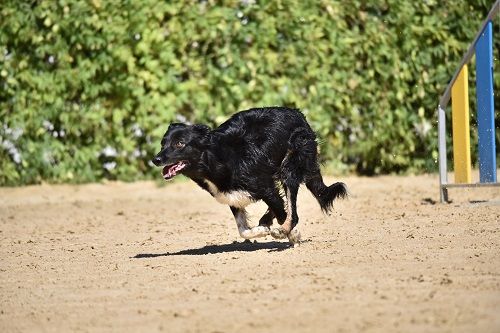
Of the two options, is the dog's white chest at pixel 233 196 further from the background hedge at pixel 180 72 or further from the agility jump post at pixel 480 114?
the background hedge at pixel 180 72

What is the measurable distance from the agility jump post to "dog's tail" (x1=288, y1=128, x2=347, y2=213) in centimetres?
195

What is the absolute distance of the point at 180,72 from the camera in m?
12.8

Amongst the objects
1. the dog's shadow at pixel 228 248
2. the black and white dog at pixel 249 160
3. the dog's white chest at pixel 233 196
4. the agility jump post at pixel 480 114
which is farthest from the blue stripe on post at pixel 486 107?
the dog's white chest at pixel 233 196

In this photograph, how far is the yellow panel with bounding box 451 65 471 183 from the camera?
10297mm

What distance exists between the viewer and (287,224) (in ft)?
25.9

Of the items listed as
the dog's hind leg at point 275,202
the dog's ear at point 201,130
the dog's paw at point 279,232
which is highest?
the dog's ear at point 201,130

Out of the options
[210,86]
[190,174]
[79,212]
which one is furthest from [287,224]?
[210,86]

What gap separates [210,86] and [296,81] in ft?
3.53

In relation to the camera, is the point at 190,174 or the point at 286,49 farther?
the point at 286,49

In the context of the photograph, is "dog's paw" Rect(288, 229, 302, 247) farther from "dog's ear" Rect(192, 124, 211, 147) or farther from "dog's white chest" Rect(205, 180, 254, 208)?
"dog's ear" Rect(192, 124, 211, 147)

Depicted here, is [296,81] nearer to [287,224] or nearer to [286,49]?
[286,49]

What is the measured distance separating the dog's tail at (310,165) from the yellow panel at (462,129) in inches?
89.5

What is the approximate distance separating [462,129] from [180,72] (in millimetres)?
3920

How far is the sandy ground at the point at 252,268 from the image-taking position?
5.16m
